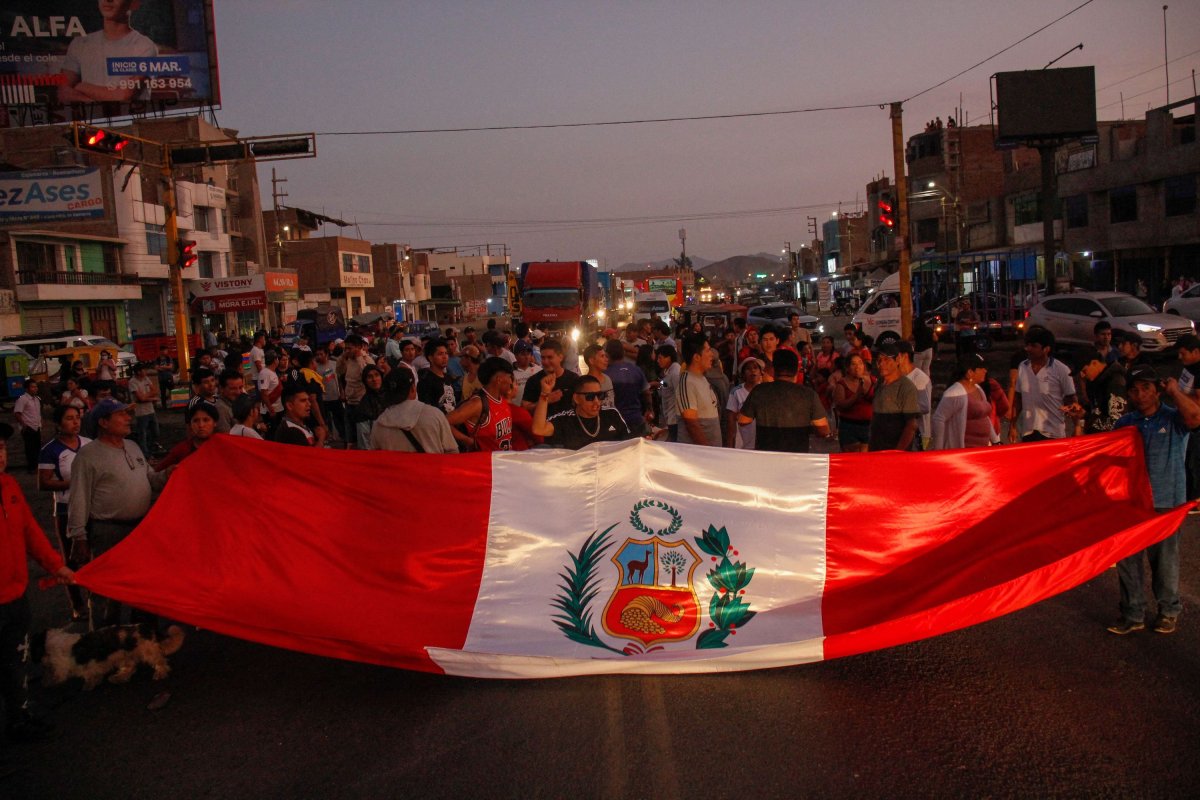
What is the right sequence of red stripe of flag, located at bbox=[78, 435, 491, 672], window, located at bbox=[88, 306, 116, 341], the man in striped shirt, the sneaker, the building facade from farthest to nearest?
window, located at bbox=[88, 306, 116, 341] < the building facade < the man in striped shirt < the sneaker < red stripe of flag, located at bbox=[78, 435, 491, 672]

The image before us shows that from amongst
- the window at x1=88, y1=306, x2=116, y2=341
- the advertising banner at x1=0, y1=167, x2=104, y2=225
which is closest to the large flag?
the advertising banner at x1=0, y1=167, x2=104, y2=225

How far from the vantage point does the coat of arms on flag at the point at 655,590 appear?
4980 millimetres

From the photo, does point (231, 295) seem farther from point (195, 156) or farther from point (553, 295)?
point (195, 156)

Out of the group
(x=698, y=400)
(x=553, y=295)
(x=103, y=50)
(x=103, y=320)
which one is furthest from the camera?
(x=103, y=320)

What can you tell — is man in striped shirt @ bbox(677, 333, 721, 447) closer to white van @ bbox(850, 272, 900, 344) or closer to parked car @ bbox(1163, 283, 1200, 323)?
parked car @ bbox(1163, 283, 1200, 323)

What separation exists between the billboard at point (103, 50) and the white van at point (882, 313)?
2568 centimetres

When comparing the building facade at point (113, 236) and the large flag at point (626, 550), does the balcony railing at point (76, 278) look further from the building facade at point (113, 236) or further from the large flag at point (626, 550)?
the large flag at point (626, 550)

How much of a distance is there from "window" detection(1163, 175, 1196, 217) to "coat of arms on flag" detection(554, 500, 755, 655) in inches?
1470

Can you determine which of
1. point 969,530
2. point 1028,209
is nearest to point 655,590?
point 969,530

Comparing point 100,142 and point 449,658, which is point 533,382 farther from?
point 100,142

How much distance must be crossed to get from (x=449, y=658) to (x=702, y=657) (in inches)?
52.0

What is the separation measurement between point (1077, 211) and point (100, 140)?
130ft

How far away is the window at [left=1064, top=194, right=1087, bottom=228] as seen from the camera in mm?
41594

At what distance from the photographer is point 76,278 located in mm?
40625
